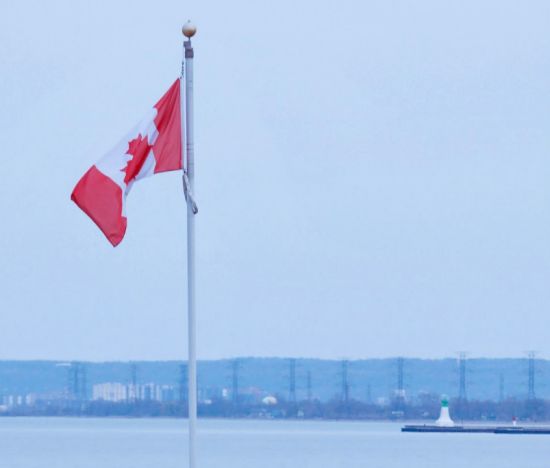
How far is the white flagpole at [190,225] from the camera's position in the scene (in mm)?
26078

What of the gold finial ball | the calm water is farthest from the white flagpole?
the calm water

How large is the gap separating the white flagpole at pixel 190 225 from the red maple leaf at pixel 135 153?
2.11 ft

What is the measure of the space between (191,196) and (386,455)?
359 ft

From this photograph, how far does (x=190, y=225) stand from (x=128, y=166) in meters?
1.29

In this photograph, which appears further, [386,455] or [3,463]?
[386,455]

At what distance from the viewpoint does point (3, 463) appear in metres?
108

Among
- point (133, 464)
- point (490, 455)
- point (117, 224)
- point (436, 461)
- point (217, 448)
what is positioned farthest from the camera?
point (217, 448)

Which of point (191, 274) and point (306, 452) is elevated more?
point (191, 274)

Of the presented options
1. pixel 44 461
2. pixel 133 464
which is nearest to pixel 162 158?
pixel 133 464

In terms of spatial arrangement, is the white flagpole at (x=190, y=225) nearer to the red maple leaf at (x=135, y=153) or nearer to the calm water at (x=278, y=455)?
the red maple leaf at (x=135, y=153)

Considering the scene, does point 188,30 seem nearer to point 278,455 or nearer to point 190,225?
point 190,225

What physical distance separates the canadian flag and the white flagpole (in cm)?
16

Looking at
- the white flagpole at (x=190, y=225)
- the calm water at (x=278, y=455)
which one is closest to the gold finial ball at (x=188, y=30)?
the white flagpole at (x=190, y=225)

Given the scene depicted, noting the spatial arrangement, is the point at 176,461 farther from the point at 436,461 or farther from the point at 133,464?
the point at 436,461
